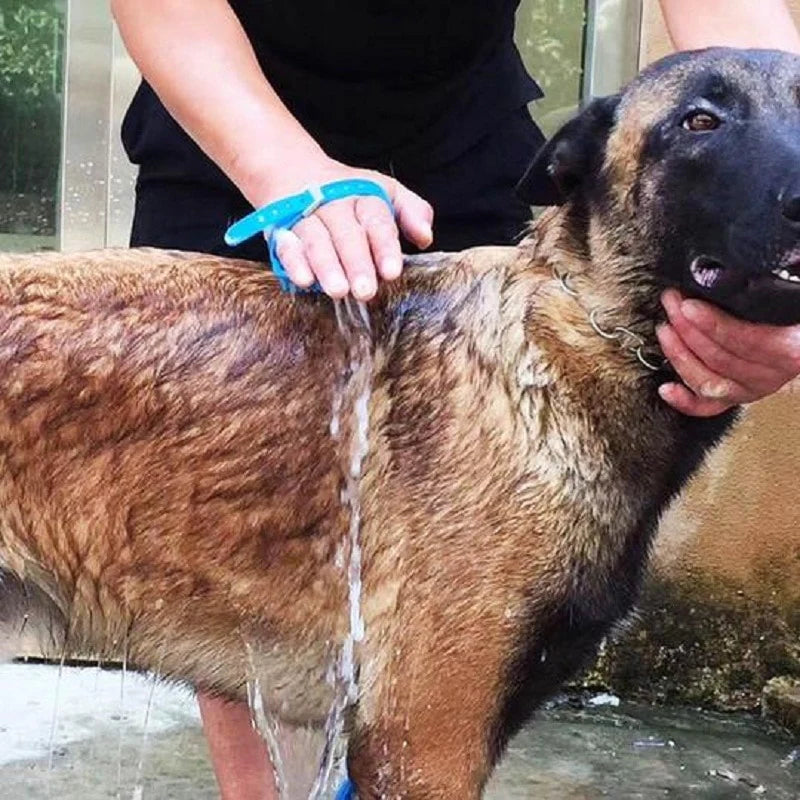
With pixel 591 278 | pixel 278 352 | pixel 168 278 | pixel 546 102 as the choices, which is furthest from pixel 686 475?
pixel 546 102

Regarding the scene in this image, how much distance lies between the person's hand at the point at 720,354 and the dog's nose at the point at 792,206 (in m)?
0.17

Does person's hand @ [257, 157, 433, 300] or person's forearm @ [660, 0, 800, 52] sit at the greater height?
person's forearm @ [660, 0, 800, 52]

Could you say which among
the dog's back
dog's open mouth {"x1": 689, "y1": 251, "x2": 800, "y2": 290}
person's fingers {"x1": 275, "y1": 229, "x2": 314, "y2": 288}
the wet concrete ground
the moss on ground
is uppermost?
dog's open mouth {"x1": 689, "y1": 251, "x2": 800, "y2": 290}

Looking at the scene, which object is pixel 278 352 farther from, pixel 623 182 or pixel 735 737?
pixel 735 737

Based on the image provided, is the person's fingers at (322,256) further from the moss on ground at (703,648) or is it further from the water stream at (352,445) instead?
the moss on ground at (703,648)

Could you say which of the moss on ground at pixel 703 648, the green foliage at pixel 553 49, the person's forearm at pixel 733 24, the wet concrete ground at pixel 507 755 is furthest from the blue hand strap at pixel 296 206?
the green foliage at pixel 553 49

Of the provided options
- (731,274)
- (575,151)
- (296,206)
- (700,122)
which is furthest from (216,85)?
(731,274)

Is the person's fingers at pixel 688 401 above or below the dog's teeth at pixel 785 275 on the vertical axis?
below

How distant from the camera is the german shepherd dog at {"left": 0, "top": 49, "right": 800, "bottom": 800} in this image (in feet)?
6.75

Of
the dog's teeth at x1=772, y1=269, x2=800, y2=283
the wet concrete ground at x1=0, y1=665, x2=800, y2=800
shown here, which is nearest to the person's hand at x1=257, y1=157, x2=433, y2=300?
the dog's teeth at x1=772, y1=269, x2=800, y2=283

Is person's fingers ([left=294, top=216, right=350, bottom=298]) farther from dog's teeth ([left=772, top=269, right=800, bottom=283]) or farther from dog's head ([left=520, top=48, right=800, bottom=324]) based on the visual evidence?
dog's teeth ([left=772, top=269, right=800, bottom=283])

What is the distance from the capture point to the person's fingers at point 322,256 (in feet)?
6.44

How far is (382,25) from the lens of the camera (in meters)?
2.44

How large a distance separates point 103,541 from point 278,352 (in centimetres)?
37
